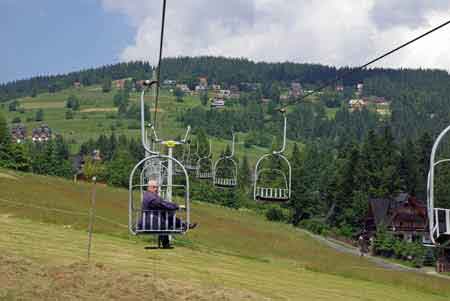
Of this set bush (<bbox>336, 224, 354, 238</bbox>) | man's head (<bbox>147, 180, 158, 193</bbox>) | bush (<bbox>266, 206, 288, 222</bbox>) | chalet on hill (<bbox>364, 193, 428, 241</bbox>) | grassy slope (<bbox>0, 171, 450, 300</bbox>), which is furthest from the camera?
bush (<bbox>266, 206, 288, 222</bbox>)

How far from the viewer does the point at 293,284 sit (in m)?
35.9

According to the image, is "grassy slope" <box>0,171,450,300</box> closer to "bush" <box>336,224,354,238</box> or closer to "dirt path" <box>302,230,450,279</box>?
"dirt path" <box>302,230,450,279</box>

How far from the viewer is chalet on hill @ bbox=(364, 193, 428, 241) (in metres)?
85.1

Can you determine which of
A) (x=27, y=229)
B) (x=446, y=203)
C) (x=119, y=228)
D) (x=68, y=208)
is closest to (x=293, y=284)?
(x=27, y=229)

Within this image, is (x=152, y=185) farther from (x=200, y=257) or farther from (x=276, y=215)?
(x=276, y=215)

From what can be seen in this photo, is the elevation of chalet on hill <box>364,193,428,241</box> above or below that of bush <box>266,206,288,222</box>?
above

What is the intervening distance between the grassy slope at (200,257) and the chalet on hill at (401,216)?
18.0 meters

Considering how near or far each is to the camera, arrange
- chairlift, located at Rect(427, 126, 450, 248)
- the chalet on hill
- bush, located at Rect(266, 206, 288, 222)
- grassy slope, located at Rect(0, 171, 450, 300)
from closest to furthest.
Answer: chairlift, located at Rect(427, 126, 450, 248)
grassy slope, located at Rect(0, 171, 450, 300)
the chalet on hill
bush, located at Rect(266, 206, 288, 222)

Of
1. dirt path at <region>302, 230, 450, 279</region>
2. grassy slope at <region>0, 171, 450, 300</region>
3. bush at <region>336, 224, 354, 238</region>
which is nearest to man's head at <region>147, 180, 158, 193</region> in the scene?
grassy slope at <region>0, 171, 450, 300</region>

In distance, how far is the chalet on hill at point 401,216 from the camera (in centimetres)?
8512

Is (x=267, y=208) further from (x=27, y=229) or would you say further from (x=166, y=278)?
(x=166, y=278)

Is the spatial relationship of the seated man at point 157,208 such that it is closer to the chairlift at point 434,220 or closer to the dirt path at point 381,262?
the chairlift at point 434,220

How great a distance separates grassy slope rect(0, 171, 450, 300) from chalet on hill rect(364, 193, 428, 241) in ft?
59.2

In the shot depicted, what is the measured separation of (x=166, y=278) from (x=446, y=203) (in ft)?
189
